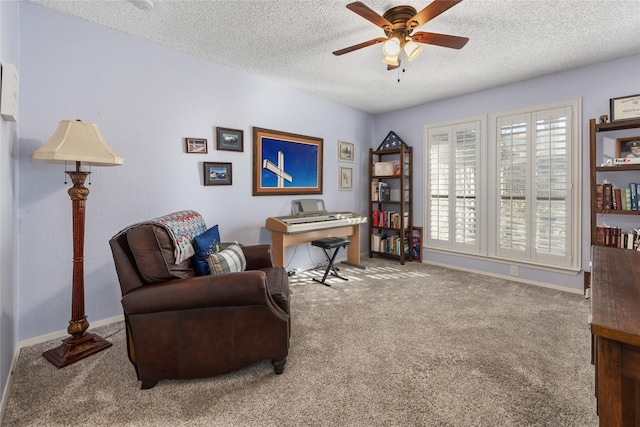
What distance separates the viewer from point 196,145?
3.01 metres

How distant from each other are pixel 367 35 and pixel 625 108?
253 centimetres

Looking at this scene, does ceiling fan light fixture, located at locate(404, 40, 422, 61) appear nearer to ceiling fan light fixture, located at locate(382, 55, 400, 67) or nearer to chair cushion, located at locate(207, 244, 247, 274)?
ceiling fan light fixture, located at locate(382, 55, 400, 67)

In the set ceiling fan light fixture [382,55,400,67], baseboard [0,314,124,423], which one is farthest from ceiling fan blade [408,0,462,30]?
baseboard [0,314,124,423]

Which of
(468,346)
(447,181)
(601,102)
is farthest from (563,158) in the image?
(468,346)

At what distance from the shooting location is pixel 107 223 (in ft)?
8.22

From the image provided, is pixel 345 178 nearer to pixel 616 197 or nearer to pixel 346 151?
pixel 346 151

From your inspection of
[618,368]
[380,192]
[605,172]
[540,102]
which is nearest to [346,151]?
[380,192]

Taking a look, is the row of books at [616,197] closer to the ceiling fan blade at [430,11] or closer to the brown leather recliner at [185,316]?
the ceiling fan blade at [430,11]

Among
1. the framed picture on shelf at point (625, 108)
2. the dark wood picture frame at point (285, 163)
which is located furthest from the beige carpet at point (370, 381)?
the framed picture on shelf at point (625, 108)

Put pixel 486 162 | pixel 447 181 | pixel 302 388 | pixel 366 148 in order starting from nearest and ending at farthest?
1. pixel 302 388
2. pixel 486 162
3. pixel 447 181
4. pixel 366 148

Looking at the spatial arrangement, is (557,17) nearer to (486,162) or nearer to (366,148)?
(486,162)

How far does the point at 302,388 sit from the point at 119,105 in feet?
8.52

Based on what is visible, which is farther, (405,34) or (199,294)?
(405,34)

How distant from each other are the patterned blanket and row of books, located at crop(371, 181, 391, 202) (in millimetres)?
3129
